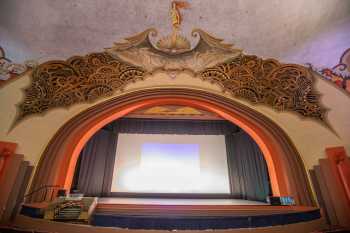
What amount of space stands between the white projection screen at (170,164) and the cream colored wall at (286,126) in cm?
283

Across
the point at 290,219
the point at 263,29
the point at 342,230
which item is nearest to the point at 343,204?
the point at 342,230

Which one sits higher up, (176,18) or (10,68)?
(176,18)

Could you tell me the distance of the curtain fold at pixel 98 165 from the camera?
5813mm

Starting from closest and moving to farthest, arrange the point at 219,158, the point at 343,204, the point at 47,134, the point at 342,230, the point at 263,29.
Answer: the point at 342,230, the point at 343,204, the point at 263,29, the point at 47,134, the point at 219,158

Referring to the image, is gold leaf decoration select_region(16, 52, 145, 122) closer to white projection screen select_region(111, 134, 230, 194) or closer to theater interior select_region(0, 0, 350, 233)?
theater interior select_region(0, 0, 350, 233)

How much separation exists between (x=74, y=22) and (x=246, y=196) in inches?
236

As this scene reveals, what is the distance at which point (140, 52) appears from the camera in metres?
3.53

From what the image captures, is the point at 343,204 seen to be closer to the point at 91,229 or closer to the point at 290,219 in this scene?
the point at 290,219

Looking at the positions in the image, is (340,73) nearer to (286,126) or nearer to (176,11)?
(286,126)

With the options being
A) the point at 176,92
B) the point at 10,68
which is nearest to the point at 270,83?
the point at 176,92

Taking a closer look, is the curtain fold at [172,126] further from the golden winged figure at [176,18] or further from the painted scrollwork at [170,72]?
the golden winged figure at [176,18]

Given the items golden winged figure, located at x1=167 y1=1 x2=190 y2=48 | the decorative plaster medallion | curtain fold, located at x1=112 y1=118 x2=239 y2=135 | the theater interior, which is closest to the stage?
the theater interior

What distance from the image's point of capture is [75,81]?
3.68 m

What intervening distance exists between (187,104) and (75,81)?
2.30 meters
